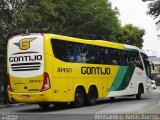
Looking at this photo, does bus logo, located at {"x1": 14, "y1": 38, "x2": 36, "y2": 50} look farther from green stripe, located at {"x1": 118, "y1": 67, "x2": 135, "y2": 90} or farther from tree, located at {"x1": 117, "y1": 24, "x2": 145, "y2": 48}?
tree, located at {"x1": 117, "y1": 24, "x2": 145, "y2": 48}

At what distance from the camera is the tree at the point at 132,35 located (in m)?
69.8

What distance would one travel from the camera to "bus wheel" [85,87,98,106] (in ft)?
81.6

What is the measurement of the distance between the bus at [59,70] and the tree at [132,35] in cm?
4180

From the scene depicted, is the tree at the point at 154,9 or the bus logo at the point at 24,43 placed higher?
the tree at the point at 154,9

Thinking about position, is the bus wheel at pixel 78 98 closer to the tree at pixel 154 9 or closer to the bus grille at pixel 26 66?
the bus grille at pixel 26 66

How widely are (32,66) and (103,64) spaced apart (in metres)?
5.95

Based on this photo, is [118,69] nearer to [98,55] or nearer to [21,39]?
[98,55]

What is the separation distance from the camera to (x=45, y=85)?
21.6m

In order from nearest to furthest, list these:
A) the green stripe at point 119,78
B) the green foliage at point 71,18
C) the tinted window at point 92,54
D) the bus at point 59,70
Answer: the bus at point 59,70 → the tinted window at point 92,54 → the green stripe at point 119,78 → the green foliage at point 71,18

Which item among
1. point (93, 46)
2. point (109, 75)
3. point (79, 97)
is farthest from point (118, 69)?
point (79, 97)

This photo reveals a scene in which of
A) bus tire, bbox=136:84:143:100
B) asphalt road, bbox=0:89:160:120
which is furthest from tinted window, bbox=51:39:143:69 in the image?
asphalt road, bbox=0:89:160:120

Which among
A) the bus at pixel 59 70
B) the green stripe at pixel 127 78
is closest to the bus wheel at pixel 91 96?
the bus at pixel 59 70

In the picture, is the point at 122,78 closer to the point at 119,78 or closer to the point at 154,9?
the point at 119,78

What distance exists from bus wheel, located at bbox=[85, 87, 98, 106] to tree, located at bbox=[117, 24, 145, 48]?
4291 cm
